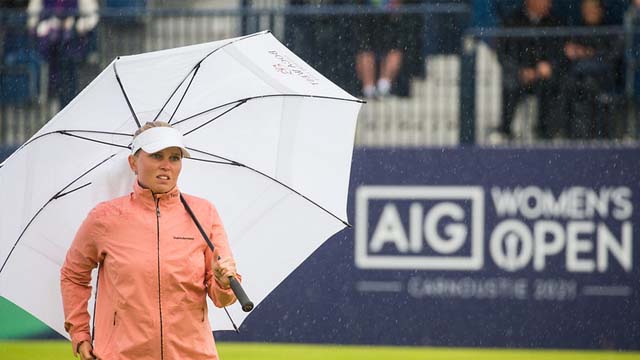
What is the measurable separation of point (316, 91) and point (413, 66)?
6.06m

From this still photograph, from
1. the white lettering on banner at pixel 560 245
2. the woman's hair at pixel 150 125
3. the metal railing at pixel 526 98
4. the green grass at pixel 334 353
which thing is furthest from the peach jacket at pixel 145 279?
the metal railing at pixel 526 98

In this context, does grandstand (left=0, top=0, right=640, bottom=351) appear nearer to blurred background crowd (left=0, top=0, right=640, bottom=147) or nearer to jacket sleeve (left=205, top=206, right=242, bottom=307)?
blurred background crowd (left=0, top=0, right=640, bottom=147)

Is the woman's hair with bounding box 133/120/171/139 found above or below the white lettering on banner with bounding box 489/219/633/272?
above

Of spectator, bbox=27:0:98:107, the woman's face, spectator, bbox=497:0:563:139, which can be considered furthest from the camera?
spectator, bbox=27:0:98:107

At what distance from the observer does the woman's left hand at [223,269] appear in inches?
203

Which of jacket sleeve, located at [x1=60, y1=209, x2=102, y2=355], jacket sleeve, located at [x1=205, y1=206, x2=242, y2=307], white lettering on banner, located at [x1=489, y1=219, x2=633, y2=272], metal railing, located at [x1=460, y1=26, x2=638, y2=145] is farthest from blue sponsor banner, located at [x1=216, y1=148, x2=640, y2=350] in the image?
jacket sleeve, located at [x1=60, y1=209, x2=102, y2=355]

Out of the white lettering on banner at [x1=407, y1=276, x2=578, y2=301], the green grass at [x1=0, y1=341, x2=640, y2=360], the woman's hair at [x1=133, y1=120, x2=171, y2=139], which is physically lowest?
the green grass at [x1=0, y1=341, x2=640, y2=360]

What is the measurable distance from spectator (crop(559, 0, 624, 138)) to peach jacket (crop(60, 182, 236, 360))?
270 inches

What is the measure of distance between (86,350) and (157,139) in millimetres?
911

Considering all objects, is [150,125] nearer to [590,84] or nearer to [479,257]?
[479,257]

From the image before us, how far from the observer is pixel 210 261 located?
18.0ft

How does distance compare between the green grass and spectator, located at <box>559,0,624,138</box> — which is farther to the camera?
spectator, located at <box>559,0,624,138</box>

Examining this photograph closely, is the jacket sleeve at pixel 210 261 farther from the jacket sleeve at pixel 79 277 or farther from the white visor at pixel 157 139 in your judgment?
the jacket sleeve at pixel 79 277

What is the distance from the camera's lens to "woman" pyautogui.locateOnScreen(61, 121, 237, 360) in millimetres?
5309
